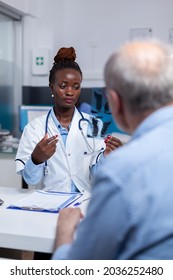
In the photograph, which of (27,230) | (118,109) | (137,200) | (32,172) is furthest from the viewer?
(32,172)

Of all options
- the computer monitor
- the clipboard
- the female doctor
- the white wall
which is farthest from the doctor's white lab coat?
the white wall

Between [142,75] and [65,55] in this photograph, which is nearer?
[142,75]

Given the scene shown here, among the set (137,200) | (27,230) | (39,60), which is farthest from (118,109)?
(39,60)

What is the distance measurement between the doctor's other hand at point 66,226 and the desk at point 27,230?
4.0 inches

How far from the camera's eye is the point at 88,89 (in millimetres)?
3613

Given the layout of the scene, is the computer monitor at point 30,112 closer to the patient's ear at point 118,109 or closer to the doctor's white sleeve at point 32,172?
the doctor's white sleeve at point 32,172

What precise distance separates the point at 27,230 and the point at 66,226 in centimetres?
22

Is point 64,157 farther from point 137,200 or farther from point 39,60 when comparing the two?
point 39,60

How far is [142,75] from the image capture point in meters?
0.68

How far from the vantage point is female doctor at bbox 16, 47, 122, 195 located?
1.70 metres

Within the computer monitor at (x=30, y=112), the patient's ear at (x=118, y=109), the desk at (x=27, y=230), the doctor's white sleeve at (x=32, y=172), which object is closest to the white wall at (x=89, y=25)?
the computer monitor at (x=30, y=112)

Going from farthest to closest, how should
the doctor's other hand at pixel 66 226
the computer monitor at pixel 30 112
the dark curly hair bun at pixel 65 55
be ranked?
the computer monitor at pixel 30 112, the dark curly hair bun at pixel 65 55, the doctor's other hand at pixel 66 226

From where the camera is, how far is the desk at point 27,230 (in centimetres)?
106
